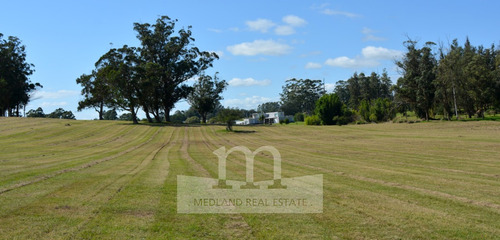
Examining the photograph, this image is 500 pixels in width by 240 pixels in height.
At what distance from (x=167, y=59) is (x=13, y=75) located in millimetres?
34907

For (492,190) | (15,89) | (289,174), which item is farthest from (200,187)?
(15,89)

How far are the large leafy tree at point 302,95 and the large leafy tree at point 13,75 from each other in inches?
3880

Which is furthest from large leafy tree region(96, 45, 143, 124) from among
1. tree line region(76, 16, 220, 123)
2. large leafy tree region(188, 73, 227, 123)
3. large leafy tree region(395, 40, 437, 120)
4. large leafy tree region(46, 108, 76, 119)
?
large leafy tree region(46, 108, 76, 119)

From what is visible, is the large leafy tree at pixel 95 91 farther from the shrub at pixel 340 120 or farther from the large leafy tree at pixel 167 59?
the shrub at pixel 340 120

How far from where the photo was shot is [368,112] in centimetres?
6831

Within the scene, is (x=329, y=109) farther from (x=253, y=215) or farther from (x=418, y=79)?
(x=253, y=215)

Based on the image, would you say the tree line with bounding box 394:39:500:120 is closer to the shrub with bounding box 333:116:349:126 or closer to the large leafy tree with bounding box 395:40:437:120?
the large leafy tree with bounding box 395:40:437:120

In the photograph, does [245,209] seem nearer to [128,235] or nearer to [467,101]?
[128,235]

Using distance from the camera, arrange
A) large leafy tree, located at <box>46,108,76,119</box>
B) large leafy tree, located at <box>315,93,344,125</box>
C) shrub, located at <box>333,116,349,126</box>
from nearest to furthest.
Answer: shrub, located at <box>333,116,349,126</box>
large leafy tree, located at <box>315,93,344,125</box>
large leafy tree, located at <box>46,108,76,119</box>

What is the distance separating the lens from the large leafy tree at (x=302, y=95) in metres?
150

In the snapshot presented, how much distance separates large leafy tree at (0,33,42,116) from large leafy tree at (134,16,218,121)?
2929 cm

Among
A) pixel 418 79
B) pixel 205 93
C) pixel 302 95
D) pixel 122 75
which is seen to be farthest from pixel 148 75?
pixel 302 95

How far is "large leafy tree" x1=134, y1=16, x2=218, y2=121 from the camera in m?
69.8

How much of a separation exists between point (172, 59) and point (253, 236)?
234 ft
